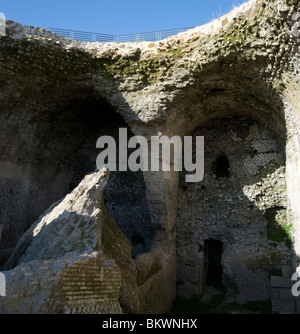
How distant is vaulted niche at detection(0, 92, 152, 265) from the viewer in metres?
8.40

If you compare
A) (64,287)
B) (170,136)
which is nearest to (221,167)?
(170,136)

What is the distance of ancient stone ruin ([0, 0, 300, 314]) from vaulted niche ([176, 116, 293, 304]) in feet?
0.09

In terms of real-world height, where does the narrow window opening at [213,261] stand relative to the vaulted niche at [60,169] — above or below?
below

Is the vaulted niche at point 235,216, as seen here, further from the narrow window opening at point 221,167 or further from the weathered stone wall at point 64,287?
the weathered stone wall at point 64,287

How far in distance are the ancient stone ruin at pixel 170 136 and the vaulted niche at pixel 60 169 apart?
3 centimetres

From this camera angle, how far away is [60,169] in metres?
9.87

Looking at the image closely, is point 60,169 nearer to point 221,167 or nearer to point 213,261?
point 221,167

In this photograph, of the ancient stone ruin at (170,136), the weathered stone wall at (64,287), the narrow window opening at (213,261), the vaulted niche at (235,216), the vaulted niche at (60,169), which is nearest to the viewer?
the weathered stone wall at (64,287)

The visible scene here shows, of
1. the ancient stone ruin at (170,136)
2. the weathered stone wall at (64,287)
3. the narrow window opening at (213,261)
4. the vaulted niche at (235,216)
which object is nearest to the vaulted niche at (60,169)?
the ancient stone ruin at (170,136)

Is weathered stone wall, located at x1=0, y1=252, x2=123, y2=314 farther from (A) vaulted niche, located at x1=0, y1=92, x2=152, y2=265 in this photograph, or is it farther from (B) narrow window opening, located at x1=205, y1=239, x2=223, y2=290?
(B) narrow window opening, located at x1=205, y1=239, x2=223, y2=290

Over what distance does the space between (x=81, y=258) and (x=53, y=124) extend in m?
5.91

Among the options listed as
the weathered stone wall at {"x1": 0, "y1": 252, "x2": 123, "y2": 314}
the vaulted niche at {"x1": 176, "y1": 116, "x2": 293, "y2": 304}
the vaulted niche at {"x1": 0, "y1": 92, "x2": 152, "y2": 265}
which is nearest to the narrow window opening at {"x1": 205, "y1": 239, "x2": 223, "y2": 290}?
the vaulted niche at {"x1": 176, "y1": 116, "x2": 293, "y2": 304}

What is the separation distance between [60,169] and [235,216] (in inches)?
201

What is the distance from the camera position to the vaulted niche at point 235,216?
8.17 meters
